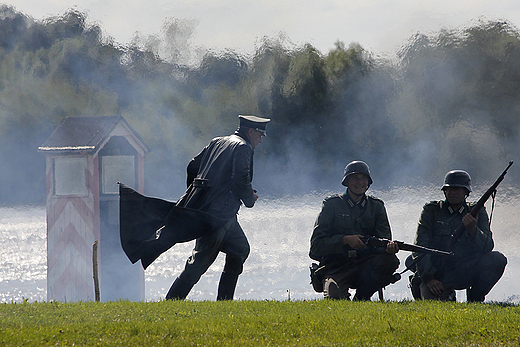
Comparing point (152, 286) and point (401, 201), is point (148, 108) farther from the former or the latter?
point (401, 201)

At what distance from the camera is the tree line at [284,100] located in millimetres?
12117

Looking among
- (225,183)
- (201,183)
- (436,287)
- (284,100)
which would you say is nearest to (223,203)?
(225,183)

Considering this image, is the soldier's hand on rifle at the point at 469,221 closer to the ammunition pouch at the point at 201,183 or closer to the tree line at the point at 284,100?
the ammunition pouch at the point at 201,183

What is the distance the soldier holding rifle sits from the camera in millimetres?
5844

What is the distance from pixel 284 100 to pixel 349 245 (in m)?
7.67

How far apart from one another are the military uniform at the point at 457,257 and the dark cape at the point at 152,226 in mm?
2255

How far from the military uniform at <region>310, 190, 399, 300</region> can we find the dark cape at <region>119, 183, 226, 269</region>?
1.18 metres

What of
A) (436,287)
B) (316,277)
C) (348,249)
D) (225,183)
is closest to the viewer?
(225,183)

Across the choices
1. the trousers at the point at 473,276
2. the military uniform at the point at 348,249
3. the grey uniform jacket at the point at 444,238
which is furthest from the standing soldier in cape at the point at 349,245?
the trousers at the point at 473,276

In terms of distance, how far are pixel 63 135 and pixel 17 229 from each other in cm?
410

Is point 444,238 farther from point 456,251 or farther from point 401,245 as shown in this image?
point 401,245

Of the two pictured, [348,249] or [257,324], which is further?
[348,249]

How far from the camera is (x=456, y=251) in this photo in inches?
236

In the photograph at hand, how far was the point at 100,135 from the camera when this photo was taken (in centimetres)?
859
